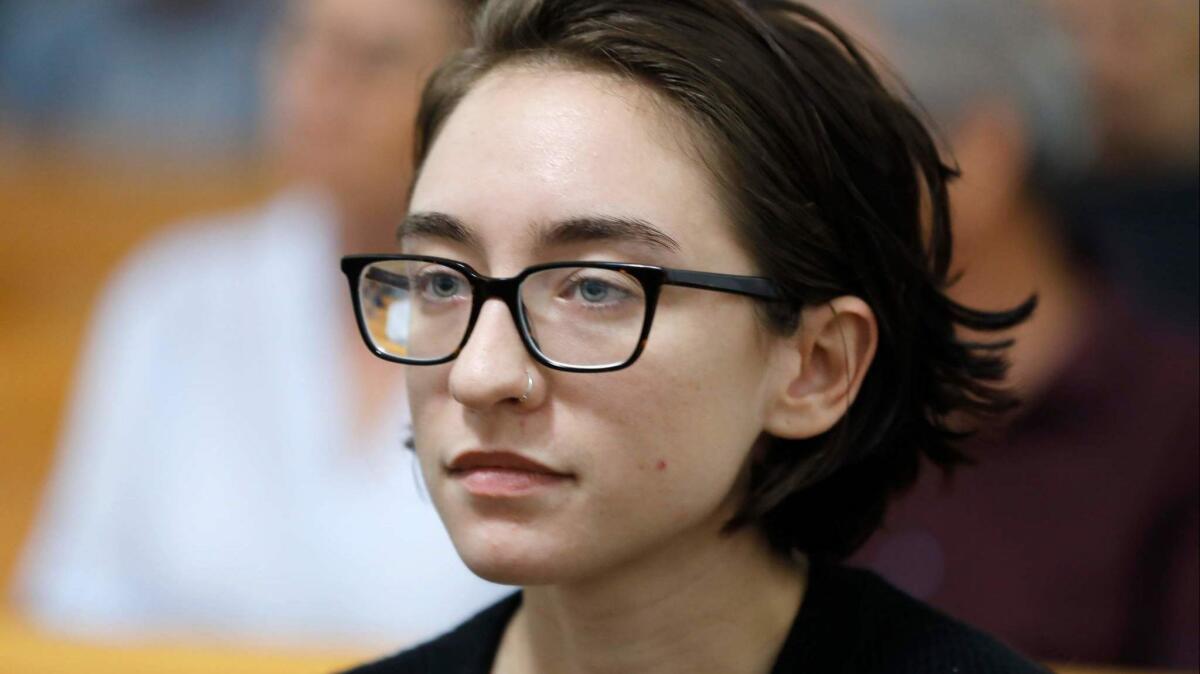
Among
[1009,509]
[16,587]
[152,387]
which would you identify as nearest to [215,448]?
[152,387]

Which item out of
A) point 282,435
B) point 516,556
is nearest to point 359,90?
point 282,435

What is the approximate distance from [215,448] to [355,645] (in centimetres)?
55

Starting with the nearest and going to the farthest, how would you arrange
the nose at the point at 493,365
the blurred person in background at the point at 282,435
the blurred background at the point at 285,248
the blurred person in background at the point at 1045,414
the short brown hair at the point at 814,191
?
the nose at the point at 493,365 < the short brown hair at the point at 814,191 < the blurred person in background at the point at 1045,414 < the blurred background at the point at 285,248 < the blurred person in background at the point at 282,435

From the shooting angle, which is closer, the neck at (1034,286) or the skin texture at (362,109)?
the neck at (1034,286)

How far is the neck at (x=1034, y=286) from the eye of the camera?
81.8 inches

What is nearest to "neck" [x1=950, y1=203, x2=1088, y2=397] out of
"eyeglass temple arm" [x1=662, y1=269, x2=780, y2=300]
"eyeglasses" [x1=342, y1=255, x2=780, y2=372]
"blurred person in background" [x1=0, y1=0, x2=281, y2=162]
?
"eyeglass temple arm" [x1=662, y1=269, x2=780, y2=300]

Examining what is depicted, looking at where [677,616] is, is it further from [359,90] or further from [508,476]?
[359,90]

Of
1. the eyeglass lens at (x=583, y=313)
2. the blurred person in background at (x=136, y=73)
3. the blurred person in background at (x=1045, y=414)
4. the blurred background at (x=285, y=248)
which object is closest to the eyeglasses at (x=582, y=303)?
the eyeglass lens at (x=583, y=313)

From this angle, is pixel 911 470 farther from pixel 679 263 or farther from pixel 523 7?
pixel 523 7

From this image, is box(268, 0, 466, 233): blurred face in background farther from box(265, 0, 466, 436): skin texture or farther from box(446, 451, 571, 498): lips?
box(446, 451, 571, 498): lips

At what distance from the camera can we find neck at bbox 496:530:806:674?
1.19m

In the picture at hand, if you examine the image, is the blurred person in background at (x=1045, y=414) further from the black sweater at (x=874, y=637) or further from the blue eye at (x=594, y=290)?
the blue eye at (x=594, y=290)

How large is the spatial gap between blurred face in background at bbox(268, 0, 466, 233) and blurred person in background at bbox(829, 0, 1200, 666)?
711 mm

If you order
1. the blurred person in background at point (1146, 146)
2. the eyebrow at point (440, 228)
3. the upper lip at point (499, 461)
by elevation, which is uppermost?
the blurred person in background at point (1146, 146)
